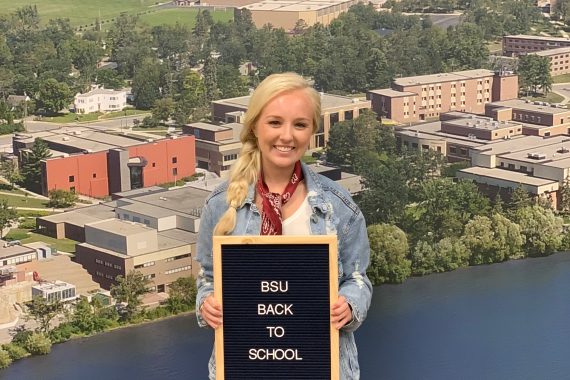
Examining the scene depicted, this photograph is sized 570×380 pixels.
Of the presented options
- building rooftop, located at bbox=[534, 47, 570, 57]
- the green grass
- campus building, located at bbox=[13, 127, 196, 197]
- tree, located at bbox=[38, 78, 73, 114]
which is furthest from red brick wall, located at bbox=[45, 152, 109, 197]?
the green grass

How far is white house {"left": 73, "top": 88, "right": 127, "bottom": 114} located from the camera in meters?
11.4

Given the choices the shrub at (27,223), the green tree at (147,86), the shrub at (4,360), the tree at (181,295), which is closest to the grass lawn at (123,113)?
the green tree at (147,86)

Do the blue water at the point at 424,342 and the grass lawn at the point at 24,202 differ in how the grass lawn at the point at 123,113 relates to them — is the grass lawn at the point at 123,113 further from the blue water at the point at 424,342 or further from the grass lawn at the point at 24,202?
the blue water at the point at 424,342

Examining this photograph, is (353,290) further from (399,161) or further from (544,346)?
(399,161)

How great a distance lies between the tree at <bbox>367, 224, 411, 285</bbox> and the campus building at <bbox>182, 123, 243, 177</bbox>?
2.13m

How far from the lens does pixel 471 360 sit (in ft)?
18.4

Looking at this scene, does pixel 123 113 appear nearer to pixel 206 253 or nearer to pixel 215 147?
pixel 215 147

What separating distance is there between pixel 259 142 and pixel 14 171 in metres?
8.03

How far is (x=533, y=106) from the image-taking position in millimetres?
10445

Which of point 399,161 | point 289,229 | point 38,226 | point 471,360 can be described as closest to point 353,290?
point 289,229

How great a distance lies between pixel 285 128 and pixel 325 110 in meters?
9.10

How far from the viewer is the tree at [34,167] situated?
856 cm

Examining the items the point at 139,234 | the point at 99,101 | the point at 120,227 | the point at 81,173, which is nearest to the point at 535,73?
the point at 99,101

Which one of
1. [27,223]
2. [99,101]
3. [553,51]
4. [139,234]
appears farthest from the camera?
[553,51]
